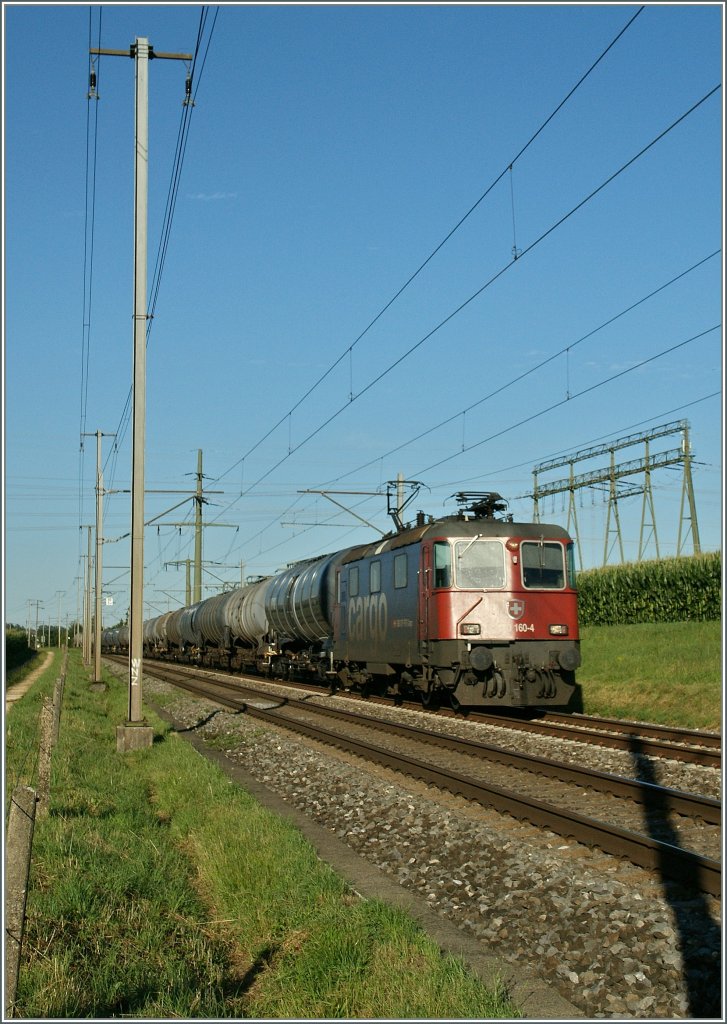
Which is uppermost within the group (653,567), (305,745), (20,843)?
(653,567)

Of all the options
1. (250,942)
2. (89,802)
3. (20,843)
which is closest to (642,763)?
(89,802)

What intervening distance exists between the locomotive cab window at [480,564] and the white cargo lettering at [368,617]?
3.30 m

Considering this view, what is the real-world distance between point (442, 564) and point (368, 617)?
4604 mm

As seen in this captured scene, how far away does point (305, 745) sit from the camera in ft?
50.2

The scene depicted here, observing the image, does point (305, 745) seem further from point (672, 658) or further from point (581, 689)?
point (672, 658)

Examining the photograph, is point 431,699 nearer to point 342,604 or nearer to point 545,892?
point 342,604

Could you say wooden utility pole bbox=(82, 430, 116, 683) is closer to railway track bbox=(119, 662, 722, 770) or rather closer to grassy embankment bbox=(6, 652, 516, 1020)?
railway track bbox=(119, 662, 722, 770)

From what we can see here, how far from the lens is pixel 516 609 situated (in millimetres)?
17188

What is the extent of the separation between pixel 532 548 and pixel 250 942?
12.4 metres

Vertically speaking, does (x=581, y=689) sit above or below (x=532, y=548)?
below

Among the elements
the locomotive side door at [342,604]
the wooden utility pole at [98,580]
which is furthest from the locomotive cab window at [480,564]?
the wooden utility pole at [98,580]

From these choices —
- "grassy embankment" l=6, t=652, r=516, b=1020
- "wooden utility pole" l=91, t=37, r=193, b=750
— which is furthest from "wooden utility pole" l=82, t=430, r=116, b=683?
"grassy embankment" l=6, t=652, r=516, b=1020

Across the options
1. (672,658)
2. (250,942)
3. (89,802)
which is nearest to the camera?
(250,942)

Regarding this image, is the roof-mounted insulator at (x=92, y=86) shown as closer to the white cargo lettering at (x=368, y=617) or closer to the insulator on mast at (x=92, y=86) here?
the insulator on mast at (x=92, y=86)
